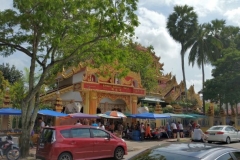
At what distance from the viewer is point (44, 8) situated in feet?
37.3

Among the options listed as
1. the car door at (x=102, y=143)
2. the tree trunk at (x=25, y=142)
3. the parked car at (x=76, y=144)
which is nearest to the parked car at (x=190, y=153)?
the parked car at (x=76, y=144)

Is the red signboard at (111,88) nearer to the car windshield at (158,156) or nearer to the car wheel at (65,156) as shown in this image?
the car wheel at (65,156)

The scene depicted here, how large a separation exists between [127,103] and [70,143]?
16128 mm

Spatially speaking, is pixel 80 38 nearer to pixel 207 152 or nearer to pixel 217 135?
pixel 207 152

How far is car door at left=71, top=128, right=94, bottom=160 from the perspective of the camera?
10688mm

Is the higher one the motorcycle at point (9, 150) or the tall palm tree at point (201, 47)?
the tall palm tree at point (201, 47)

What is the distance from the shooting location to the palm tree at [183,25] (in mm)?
35938

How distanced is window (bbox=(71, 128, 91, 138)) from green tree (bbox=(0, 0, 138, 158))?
2.78 meters

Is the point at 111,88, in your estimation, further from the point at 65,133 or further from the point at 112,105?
the point at 65,133

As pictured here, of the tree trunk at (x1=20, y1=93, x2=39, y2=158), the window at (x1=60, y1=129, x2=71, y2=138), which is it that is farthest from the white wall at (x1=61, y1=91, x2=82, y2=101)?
the window at (x1=60, y1=129, x2=71, y2=138)

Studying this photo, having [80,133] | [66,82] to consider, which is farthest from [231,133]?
[66,82]

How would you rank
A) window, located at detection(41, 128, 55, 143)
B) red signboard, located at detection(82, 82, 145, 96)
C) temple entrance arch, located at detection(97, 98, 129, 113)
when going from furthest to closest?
temple entrance arch, located at detection(97, 98, 129, 113)
red signboard, located at detection(82, 82, 145, 96)
window, located at detection(41, 128, 55, 143)

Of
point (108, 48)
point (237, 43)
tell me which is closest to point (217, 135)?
point (108, 48)

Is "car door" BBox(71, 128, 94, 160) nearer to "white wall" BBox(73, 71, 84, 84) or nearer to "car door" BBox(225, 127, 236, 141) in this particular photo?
"car door" BBox(225, 127, 236, 141)
